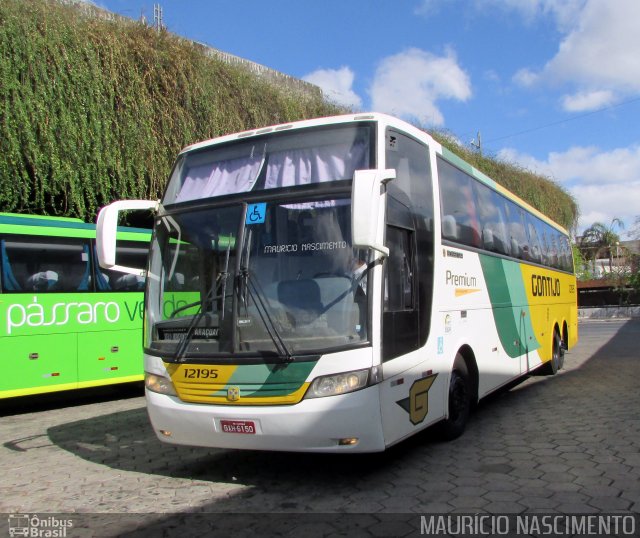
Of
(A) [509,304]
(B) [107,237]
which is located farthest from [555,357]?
(B) [107,237]

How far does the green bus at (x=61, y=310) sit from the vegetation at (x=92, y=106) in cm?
252

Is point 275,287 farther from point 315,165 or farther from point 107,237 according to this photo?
point 107,237

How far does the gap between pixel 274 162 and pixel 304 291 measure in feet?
4.38

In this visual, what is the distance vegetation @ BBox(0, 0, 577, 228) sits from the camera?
11.8 m

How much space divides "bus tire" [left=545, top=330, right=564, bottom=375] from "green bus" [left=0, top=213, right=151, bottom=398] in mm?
7905

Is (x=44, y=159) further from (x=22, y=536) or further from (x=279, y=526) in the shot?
(x=279, y=526)

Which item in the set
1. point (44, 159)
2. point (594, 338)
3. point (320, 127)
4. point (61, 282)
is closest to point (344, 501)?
point (320, 127)

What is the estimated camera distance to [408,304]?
5434 mm

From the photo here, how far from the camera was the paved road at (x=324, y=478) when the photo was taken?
440cm

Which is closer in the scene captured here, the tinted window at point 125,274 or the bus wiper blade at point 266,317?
the bus wiper blade at point 266,317

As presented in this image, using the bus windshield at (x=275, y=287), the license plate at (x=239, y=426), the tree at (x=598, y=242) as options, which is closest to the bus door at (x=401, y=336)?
the bus windshield at (x=275, y=287)

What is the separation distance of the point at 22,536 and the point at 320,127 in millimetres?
4053

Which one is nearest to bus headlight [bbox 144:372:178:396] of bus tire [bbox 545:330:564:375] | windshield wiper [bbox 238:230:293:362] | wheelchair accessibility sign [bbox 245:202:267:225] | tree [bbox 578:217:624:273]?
windshield wiper [bbox 238:230:293:362]

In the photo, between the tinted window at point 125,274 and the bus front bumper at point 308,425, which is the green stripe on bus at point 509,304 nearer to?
the bus front bumper at point 308,425
